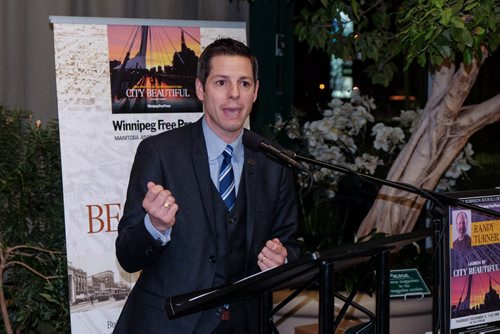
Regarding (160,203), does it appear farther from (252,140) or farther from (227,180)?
(227,180)

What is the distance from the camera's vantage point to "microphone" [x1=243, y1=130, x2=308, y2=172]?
1853mm

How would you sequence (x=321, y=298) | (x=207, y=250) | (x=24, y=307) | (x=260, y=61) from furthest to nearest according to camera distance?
(x=260, y=61) < (x=24, y=307) < (x=207, y=250) < (x=321, y=298)

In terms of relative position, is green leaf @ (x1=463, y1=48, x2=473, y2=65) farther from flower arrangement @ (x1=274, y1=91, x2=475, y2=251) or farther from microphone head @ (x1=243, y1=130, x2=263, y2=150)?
flower arrangement @ (x1=274, y1=91, x2=475, y2=251)

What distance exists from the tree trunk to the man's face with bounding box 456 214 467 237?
56.3 inches

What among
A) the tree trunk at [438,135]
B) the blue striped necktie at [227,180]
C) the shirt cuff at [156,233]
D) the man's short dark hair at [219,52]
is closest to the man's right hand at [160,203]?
the shirt cuff at [156,233]

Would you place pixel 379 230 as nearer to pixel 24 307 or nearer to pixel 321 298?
pixel 24 307

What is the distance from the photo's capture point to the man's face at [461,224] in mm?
2321

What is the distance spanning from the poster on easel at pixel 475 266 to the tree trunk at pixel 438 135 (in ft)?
4.34

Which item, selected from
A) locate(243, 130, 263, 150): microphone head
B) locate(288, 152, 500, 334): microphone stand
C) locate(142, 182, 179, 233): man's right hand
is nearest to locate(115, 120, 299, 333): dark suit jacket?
locate(142, 182, 179, 233): man's right hand

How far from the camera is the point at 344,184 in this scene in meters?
4.98

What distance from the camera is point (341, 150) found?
447 centimetres

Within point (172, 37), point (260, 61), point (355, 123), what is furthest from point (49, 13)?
point (355, 123)

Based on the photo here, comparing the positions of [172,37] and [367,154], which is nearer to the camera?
[172,37]

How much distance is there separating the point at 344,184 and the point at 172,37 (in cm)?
187
